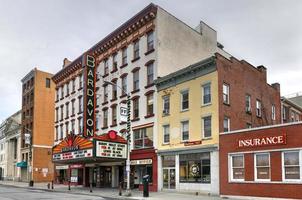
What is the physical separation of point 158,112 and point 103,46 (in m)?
14.1

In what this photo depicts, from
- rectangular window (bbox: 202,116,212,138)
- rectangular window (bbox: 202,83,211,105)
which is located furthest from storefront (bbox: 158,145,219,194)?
rectangular window (bbox: 202,83,211,105)

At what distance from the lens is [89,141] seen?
114ft

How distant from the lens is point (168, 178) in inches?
1297

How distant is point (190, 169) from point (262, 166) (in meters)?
7.22

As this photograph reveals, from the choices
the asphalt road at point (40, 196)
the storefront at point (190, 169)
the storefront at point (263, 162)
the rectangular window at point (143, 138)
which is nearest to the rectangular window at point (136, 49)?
the rectangular window at point (143, 138)

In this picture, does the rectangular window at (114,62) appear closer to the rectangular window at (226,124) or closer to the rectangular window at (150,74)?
the rectangular window at (150,74)

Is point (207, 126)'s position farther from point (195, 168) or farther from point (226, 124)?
point (195, 168)

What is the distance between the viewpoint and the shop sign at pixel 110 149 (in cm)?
3441

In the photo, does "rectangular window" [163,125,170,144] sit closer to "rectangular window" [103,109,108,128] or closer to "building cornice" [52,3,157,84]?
"building cornice" [52,3,157,84]

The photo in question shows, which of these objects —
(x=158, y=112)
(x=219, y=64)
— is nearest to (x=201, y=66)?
(x=219, y=64)

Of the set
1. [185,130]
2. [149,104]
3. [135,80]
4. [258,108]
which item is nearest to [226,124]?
[185,130]

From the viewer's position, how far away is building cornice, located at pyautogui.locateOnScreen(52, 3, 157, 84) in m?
36.8

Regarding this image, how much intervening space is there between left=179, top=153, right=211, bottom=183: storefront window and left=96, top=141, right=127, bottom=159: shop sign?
6.98m

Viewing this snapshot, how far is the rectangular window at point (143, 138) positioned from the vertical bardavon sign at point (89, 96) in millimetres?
7580
